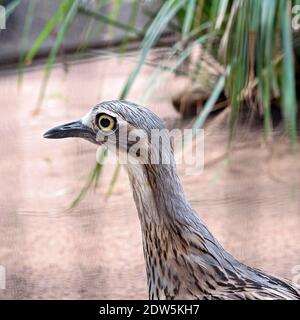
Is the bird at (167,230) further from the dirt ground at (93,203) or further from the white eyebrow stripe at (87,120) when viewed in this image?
the dirt ground at (93,203)

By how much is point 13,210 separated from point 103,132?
609 millimetres

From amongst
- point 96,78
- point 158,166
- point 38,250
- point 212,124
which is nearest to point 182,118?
point 212,124

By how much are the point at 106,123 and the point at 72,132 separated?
0.05m

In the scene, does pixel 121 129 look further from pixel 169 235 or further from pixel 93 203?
pixel 93 203

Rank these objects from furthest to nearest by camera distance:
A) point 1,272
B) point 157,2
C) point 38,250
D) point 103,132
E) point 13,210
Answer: point 157,2
point 38,250
point 13,210
point 1,272
point 103,132

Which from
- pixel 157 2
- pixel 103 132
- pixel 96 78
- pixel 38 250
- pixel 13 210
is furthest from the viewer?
pixel 157 2

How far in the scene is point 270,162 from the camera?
7.68ft

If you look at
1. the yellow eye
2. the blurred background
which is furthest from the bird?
the blurred background

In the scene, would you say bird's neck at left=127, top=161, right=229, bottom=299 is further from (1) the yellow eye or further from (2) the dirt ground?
(2) the dirt ground

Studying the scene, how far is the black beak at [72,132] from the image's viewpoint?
1143 mm

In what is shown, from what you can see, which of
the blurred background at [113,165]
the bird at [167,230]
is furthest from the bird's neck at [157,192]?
the blurred background at [113,165]

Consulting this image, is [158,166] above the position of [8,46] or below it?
below
